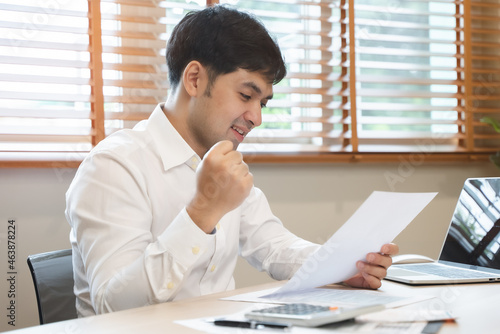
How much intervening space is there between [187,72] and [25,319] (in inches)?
41.2

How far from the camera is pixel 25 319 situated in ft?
6.53

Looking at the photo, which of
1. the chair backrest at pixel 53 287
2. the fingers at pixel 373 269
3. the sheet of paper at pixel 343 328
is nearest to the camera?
the sheet of paper at pixel 343 328

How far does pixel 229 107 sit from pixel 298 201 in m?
1.13

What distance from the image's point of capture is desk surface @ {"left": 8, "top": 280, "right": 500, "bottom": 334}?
0.89 meters

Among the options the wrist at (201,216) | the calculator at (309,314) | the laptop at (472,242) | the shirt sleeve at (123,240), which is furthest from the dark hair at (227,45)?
the calculator at (309,314)

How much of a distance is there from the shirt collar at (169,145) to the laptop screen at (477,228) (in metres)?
0.76

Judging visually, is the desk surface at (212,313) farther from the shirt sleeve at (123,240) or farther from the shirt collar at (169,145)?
the shirt collar at (169,145)

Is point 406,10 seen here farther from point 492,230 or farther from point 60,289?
point 60,289

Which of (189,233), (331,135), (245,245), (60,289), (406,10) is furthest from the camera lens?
(406,10)

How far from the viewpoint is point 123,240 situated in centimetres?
122

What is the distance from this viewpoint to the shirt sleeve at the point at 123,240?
1140 mm

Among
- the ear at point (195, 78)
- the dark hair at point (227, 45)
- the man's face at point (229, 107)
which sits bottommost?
the man's face at point (229, 107)

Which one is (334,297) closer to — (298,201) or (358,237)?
(358,237)

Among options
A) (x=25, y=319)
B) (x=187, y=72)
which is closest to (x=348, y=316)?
(x=187, y=72)
